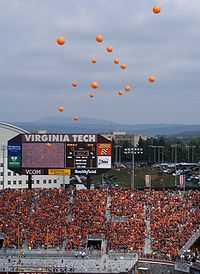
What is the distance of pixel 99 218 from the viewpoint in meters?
38.6

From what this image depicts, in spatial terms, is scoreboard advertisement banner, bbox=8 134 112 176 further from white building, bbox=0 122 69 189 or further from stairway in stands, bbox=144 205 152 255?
white building, bbox=0 122 69 189

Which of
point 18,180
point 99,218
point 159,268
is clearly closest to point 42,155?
point 99,218

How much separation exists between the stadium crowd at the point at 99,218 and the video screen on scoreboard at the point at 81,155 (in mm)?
1904

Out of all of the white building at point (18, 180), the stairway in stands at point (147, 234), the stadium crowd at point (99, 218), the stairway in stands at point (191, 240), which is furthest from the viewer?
the white building at point (18, 180)

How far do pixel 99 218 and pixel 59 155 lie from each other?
574 centimetres

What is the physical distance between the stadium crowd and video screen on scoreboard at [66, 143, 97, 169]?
1.90 metres

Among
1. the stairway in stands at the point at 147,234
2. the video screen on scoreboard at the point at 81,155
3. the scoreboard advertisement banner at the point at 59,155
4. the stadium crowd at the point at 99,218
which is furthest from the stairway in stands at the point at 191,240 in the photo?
the video screen on scoreboard at the point at 81,155

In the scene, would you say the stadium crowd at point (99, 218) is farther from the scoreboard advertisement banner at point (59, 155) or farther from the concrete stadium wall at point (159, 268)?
the scoreboard advertisement banner at point (59, 155)

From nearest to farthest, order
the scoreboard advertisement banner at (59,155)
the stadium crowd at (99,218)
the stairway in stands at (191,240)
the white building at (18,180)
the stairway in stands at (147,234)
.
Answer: the stairway in stands at (191,240)
the stairway in stands at (147,234)
the stadium crowd at (99,218)
the scoreboard advertisement banner at (59,155)
the white building at (18,180)

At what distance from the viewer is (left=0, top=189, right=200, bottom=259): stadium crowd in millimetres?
35844

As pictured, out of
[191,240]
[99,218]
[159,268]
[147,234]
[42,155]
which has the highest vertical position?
[42,155]

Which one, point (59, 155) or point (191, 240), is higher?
point (59, 155)

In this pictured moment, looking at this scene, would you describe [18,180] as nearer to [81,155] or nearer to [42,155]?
[42,155]

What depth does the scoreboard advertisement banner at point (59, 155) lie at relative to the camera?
137 feet
